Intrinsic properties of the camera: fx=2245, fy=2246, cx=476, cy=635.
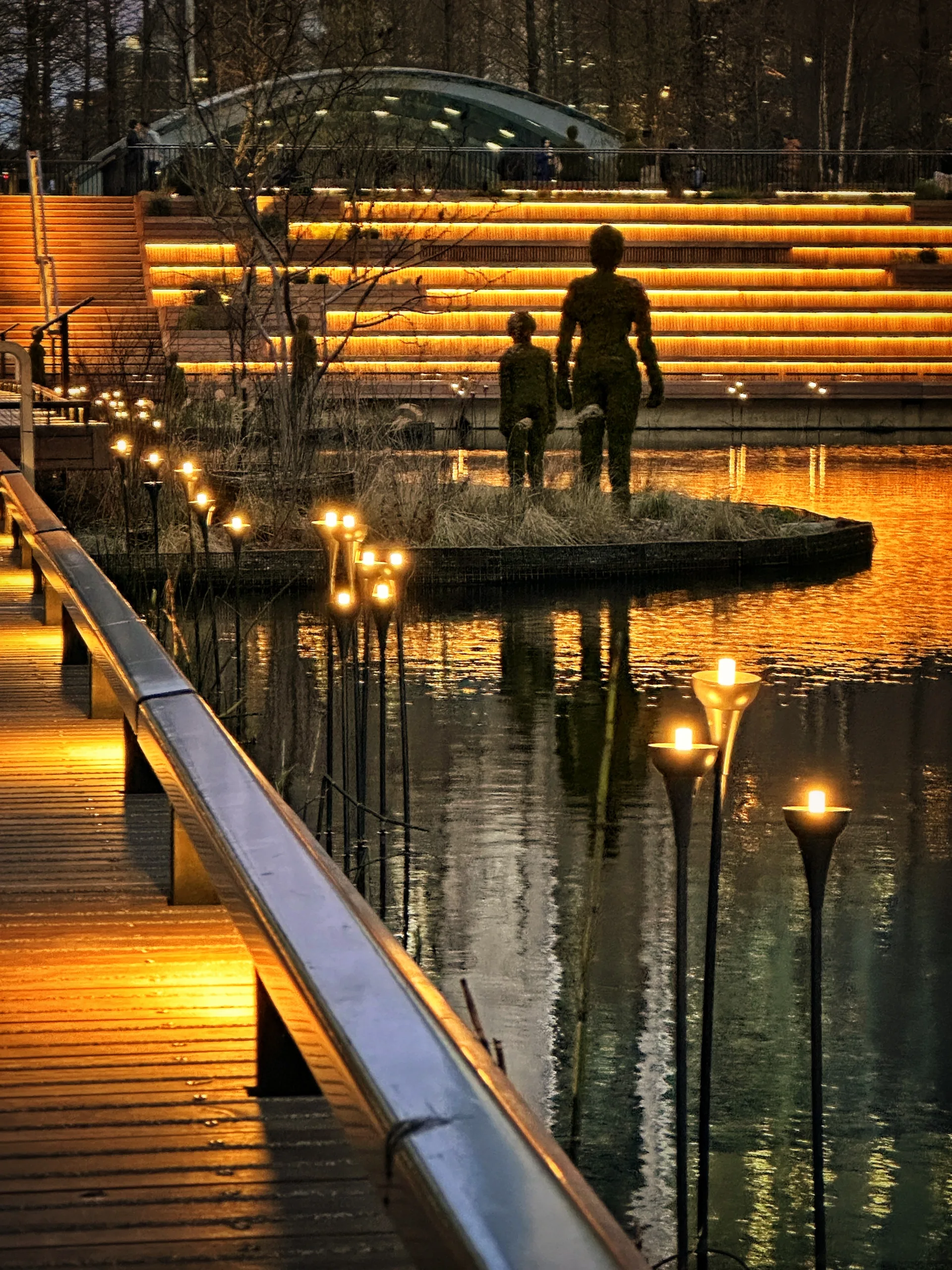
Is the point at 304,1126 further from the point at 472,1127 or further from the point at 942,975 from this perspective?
the point at 942,975

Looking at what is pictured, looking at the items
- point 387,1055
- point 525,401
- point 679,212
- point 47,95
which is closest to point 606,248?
point 525,401

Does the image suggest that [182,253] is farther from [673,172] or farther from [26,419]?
[26,419]

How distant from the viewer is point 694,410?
40.0m

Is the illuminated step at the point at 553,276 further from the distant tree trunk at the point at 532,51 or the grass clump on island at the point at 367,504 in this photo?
the distant tree trunk at the point at 532,51

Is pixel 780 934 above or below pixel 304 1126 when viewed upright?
below

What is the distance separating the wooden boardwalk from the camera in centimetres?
307

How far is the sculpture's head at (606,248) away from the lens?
1770cm

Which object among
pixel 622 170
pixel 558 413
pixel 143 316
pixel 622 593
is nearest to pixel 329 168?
pixel 622 170

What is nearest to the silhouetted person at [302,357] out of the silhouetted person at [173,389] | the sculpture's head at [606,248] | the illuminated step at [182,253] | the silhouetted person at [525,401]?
the silhouetted person at [173,389]

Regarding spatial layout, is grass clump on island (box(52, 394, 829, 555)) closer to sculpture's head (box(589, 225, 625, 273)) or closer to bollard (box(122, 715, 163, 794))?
sculpture's head (box(589, 225, 625, 273))

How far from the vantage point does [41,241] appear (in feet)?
136

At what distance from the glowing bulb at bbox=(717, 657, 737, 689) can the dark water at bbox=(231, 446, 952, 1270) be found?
1.09m

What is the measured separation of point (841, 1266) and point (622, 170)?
44.8 metres

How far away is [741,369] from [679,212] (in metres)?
4.68
